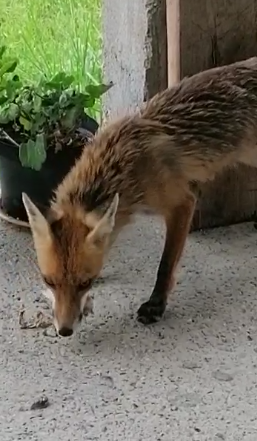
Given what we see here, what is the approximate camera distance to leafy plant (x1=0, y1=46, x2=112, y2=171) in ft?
10.7

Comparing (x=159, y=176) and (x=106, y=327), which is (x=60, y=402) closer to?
(x=106, y=327)

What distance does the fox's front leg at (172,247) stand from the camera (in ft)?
9.68

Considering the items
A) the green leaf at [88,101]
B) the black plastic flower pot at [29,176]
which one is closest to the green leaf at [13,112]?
the black plastic flower pot at [29,176]

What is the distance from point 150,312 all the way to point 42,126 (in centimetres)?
83

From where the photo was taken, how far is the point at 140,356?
8.89 feet

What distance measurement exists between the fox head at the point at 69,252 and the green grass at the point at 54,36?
146 cm

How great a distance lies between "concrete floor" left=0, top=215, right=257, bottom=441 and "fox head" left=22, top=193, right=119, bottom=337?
168 mm

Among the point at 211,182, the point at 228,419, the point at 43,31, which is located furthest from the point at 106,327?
the point at 43,31

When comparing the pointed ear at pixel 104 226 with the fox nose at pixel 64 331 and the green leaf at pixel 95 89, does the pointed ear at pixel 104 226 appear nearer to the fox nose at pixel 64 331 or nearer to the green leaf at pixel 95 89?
the fox nose at pixel 64 331

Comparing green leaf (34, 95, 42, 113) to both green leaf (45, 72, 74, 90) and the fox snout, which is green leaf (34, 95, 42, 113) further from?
the fox snout

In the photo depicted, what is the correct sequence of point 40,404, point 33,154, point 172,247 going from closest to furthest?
point 40,404, point 172,247, point 33,154

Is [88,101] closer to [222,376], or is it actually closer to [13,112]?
[13,112]

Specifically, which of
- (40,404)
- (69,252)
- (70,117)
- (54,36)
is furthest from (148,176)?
(54,36)

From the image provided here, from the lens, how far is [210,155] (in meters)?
3.06
